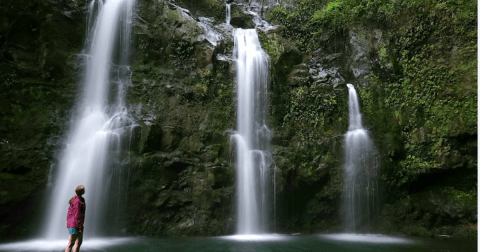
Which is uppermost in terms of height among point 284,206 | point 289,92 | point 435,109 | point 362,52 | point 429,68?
point 362,52

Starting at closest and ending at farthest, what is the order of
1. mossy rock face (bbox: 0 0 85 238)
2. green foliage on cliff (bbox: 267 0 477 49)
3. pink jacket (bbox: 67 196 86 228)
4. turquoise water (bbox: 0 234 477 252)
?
pink jacket (bbox: 67 196 86 228), turquoise water (bbox: 0 234 477 252), mossy rock face (bbox: 0 0 85 238), green foliage on cliff (bbox: 267 0 477 49)

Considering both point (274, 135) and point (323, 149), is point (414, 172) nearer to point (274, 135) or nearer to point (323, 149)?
point (323, 149)

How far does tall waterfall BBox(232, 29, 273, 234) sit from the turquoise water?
90cm

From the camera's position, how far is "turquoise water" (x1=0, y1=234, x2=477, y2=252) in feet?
25.6

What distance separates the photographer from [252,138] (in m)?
11.6

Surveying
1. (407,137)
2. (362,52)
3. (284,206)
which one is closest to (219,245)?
(284,206)

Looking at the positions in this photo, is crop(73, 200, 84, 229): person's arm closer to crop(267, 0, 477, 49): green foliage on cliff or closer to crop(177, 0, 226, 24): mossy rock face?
crop(267, 0, 477, 49): green foliage on cliff

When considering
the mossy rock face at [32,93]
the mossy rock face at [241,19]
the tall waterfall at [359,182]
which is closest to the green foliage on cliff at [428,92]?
the tall waterfall at [359,182]

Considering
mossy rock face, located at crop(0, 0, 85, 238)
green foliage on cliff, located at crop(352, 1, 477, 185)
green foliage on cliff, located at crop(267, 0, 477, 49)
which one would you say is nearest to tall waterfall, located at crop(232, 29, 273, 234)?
green foliage on cliff, located at crop(267, 0, 477, 49)

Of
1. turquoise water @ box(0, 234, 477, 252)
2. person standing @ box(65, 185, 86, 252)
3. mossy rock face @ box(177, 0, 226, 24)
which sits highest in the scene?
mossy rock face @ box(177, 0, 226, 24)

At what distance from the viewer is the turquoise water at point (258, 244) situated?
25.6 feet

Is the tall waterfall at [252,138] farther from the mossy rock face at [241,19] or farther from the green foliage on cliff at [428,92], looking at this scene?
the green foliage on cliff at [428,92]

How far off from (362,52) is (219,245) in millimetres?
10056

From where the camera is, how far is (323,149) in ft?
38.1
